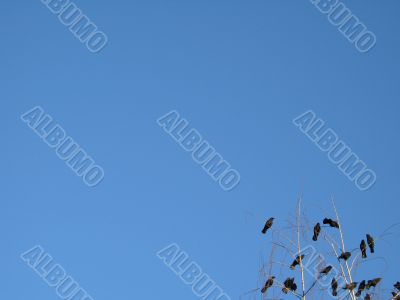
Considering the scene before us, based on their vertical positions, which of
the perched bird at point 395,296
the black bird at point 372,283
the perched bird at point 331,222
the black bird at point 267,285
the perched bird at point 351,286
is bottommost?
the black bird at point 267,285

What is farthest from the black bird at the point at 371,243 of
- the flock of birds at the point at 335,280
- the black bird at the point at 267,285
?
the black bird at the point at 267,285

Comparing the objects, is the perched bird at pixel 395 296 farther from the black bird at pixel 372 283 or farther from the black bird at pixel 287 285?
the black bird at pixel 287 285

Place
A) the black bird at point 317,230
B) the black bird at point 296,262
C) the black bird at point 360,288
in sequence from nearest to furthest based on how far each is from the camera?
the black bird at point 360,288 < the black bird at point 296,262 < the black bird at point 317,230

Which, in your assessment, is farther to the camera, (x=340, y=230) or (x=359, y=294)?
(x=340, y=230)

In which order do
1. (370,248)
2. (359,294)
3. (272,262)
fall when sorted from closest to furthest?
(359,294)
(370,248)
(272,262)

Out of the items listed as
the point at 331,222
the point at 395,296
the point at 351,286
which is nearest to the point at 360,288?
the point at 351,286

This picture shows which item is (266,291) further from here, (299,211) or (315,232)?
(299,211)

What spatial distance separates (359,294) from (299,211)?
1.14m

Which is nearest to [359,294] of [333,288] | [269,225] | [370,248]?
[333,288]

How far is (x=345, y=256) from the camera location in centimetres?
462

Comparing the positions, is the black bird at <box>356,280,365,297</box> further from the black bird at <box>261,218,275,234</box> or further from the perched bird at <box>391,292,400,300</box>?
the black bird at <box>261,218,275,234</box>

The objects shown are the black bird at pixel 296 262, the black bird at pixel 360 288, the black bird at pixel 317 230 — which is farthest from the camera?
the black bird at pixel 317 230

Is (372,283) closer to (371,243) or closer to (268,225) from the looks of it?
(371,243)

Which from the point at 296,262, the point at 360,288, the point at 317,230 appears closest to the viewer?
the point at 360,288
